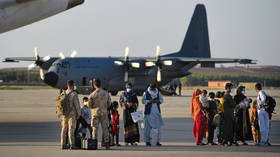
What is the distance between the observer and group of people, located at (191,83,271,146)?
68.0 ft

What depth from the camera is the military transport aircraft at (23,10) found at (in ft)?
67.1

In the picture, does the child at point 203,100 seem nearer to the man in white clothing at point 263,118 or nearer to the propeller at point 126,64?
the man in white clothing at point 263,118

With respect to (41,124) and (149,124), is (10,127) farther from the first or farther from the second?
(149,124)

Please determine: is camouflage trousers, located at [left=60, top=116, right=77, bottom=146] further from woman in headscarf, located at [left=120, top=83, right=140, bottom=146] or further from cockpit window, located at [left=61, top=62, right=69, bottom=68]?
cockpit window, located at [left=61, top=62, right=69, bottom=68]

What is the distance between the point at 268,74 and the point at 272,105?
322 feet

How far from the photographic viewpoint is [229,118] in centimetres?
2069

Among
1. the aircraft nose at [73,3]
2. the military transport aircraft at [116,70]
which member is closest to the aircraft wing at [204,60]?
the military transport aircraft at [116,70]

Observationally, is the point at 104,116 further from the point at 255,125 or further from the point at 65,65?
the point at 65,65

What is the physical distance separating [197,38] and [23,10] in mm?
50368

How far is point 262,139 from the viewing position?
20.8 metres

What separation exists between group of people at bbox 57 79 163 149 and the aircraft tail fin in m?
47.8

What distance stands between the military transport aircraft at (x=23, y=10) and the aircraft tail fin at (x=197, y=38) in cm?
4792

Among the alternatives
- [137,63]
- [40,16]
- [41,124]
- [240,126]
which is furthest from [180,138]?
[137,63]

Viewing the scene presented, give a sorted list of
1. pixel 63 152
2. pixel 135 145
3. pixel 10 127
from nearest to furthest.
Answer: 1. pixel 63 152
2. pixel 135 145
3. pixel 10 127
